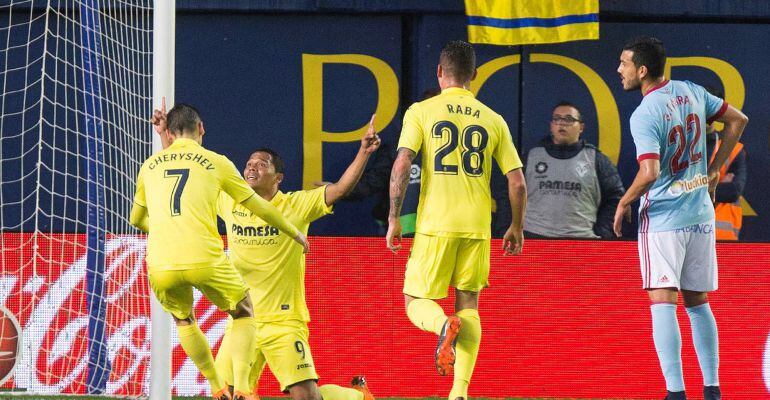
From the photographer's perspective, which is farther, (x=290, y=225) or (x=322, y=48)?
(x=322, y=48)

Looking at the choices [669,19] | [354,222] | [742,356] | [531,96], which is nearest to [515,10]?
[531,96]

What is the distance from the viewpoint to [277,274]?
25.5 feet

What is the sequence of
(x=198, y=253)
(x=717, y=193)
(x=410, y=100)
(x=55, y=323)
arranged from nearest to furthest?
(x=198, y=253) → (x=55, y=323) → (x=717, y=193) → (x=410, y=100)

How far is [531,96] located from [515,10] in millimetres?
839

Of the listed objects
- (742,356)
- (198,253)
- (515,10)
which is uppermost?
(515,10)

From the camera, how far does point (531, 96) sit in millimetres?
11094

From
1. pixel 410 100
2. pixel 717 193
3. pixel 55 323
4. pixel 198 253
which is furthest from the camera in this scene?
pixel 410 100

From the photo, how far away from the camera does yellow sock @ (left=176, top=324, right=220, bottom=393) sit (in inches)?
284

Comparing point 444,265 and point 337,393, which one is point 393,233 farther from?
point 337,393

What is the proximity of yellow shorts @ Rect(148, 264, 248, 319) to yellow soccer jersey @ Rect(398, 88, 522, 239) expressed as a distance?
1.08m

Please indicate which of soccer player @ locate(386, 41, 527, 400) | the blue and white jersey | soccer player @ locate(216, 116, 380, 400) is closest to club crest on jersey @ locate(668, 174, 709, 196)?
the blue and white jersey

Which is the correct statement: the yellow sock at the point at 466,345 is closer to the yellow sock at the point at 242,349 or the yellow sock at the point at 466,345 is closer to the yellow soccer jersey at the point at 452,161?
the yellow soccer jersey at the point at 452,161

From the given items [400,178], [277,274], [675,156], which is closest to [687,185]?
[675,156]

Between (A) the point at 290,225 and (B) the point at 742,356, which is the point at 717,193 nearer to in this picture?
Answer: (B) the point at 742,356
